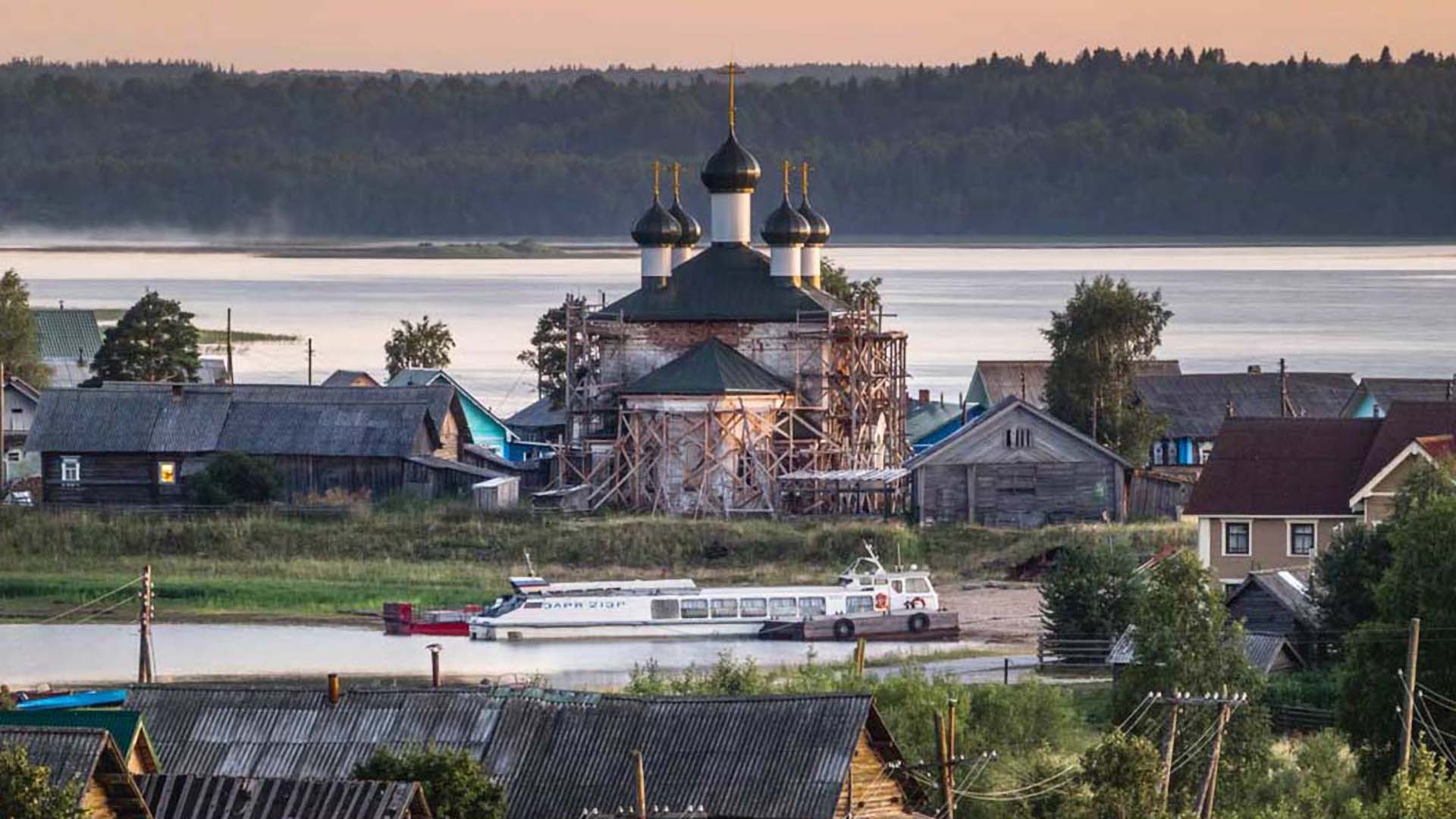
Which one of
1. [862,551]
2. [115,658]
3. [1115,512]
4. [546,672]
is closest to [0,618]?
[115,658]

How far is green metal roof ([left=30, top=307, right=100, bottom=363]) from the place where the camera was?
8750 centimetres

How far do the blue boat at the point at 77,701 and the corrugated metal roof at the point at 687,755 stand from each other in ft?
10.6

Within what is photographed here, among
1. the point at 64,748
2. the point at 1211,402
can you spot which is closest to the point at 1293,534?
the point at 1211,402

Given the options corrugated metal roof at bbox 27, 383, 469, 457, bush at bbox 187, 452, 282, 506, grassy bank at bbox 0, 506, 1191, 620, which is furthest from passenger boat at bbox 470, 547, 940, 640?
corrugated metal roof at bbox 27, 383, 469, 457

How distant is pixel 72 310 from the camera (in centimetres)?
8956

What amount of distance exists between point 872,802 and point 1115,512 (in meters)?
31.3

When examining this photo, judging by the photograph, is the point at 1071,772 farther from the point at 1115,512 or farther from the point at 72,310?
the point at 72,310

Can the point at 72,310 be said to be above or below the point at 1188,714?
above

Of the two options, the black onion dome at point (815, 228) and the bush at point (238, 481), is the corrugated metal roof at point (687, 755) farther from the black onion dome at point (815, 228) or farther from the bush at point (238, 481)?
the black onion dome at point (815, 228)

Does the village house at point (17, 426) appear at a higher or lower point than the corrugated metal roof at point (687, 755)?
higher

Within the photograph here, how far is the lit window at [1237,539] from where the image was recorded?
158 feet

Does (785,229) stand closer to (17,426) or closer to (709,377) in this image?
(709,377)

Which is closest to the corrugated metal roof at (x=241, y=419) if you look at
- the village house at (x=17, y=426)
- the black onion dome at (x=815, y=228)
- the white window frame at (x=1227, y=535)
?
the village house at (x=17, y=426)

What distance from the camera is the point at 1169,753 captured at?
29641 millimetres
